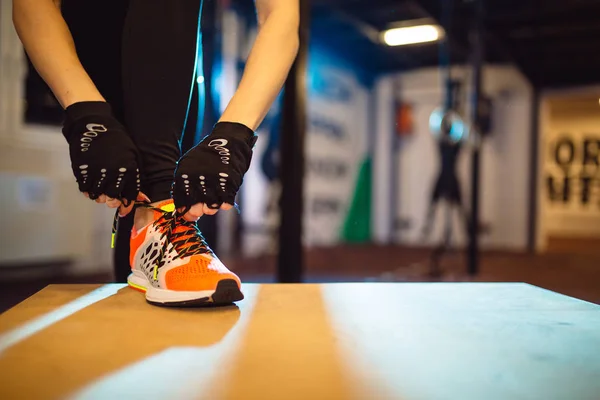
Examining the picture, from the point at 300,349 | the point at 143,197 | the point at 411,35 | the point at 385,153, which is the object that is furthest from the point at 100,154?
the point at 385,153

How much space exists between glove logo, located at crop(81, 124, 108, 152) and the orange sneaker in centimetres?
14

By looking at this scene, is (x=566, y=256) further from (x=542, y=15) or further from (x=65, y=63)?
(x=65, y=63)

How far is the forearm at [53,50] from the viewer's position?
2.17 feet

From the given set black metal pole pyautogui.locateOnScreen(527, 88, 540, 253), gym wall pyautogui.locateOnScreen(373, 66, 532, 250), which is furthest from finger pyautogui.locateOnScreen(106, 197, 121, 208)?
black metal pole pyautogui.locateOnScreen(527, 88, 540, 253)

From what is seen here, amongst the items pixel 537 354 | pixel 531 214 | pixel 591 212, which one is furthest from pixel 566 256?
pixel 537 354

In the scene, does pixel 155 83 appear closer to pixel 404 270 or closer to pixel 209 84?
pixel 209 84

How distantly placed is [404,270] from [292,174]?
2515 mm

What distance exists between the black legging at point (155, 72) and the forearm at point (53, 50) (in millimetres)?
56

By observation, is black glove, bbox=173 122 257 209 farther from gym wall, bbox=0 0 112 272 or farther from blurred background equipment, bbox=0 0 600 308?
gym wall, bbox=0 0 112 272

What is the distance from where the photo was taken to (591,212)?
360 inches

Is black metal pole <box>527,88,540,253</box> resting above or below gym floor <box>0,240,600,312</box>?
above

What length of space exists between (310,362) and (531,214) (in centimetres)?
667

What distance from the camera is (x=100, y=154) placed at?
1.97 ft

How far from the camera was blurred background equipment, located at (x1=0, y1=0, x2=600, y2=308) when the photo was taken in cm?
285
